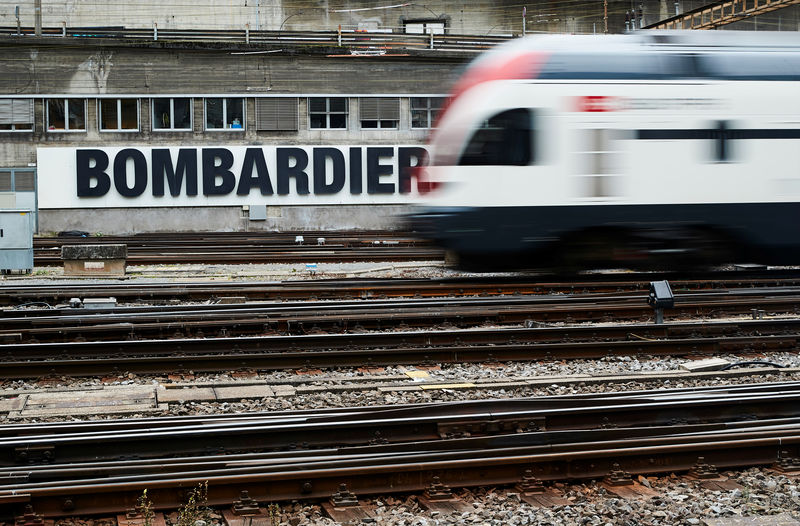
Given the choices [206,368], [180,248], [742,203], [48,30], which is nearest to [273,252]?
[180,248]

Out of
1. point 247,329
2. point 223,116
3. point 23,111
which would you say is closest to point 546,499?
point 247,329

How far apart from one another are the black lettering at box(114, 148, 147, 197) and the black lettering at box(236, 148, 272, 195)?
3598 mm

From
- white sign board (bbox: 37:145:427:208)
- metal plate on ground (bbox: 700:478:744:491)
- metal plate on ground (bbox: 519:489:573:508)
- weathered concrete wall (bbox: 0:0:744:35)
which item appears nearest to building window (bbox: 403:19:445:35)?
weathered concrete wall (bbox: 0:0:744:35)

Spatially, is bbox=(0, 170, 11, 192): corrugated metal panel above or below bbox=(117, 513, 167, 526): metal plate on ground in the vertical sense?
above

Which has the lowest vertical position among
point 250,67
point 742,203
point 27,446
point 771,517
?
point 771,517

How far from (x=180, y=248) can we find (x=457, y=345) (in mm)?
16577

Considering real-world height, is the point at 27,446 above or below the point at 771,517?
above

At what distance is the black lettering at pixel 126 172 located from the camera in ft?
117

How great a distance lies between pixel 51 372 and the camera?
9164 mm

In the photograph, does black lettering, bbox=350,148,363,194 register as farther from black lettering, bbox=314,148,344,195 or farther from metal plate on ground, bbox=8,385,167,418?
metal plate on ground, bbox=8,385,167,418

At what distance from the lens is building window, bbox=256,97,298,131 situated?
36.9 metres

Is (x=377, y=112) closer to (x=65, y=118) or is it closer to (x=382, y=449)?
(x=65, y=118)

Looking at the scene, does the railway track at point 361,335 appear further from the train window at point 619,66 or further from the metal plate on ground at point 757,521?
the metal plate on ground at point 757,521

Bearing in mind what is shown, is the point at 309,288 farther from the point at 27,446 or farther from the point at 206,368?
the point at 27,446
